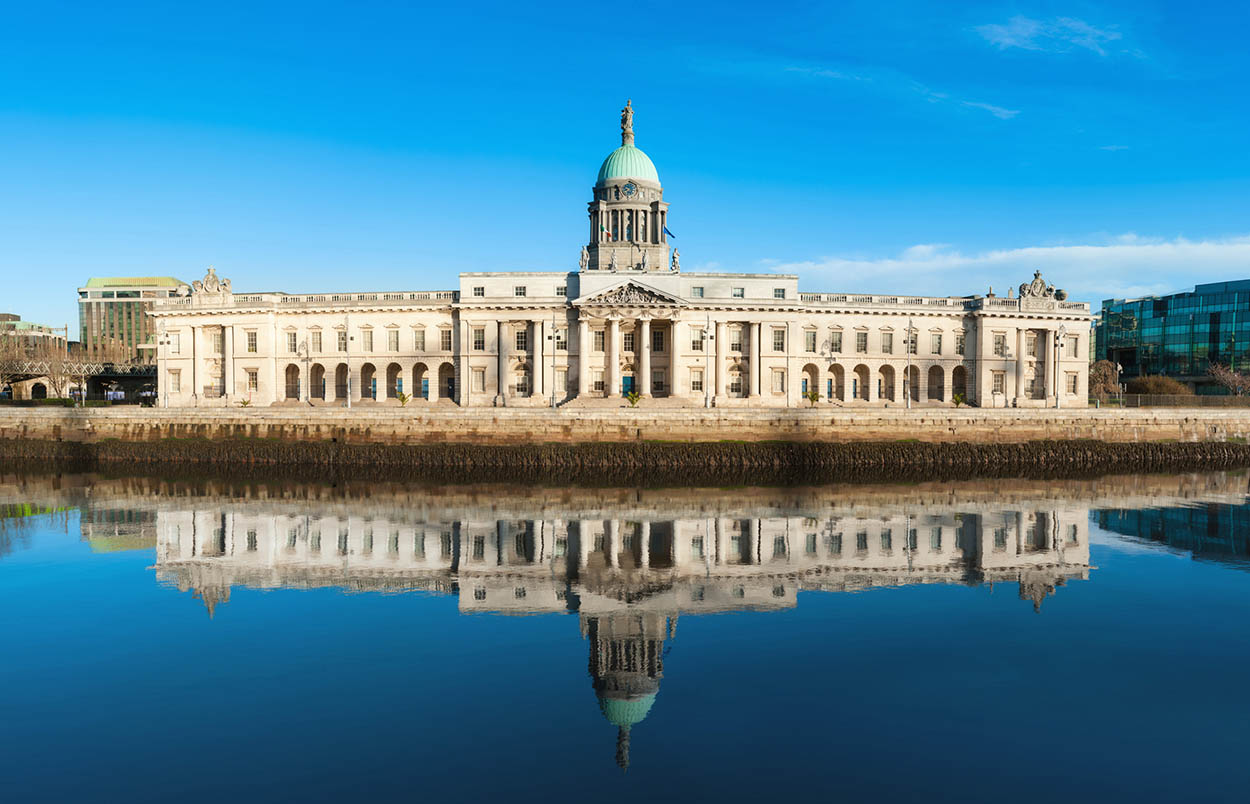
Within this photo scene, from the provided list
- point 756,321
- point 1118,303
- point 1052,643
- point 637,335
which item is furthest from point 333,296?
point 1118,303

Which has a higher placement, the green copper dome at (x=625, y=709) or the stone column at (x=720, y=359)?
the stone column at (x=720, y=359)

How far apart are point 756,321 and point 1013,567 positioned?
138ft

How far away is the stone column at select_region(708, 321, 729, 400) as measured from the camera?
213 ft

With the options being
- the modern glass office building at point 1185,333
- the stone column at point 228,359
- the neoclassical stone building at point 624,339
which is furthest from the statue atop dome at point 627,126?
the modern glass office building at point 1185,333

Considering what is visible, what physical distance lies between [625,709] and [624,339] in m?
53.0

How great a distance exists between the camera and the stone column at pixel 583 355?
64.8m

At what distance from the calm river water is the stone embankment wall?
62.2 feet

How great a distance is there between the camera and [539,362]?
65.2 m

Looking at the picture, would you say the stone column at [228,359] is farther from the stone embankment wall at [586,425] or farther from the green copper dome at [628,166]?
the green copper dome at [628,166]

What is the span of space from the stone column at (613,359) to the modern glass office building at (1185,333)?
81.2 meters

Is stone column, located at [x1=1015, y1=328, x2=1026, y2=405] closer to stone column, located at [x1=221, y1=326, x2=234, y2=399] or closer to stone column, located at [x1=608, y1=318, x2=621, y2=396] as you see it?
Result: stone column, located at [x1=608, y1=318, x2=621, y2=396]

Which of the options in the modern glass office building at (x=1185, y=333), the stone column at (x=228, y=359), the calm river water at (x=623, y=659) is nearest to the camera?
the calm river water at (x=623, y=659)

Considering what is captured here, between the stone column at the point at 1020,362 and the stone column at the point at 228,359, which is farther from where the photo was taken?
the stone column at the point at 1020,362

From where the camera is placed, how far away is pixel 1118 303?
123125 mm
